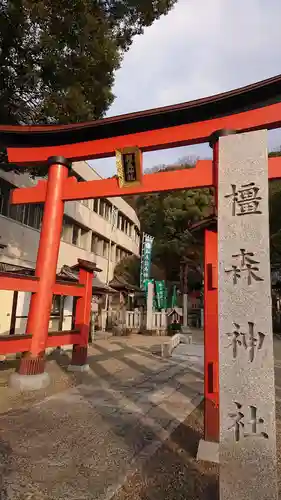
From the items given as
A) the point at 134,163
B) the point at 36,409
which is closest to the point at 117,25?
the point at 134,163

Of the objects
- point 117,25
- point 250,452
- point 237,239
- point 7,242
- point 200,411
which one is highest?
point 117,25

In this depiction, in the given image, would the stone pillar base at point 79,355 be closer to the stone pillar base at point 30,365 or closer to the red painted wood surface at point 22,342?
the red painted wood surface at point 22,342

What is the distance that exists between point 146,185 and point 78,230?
1399 centimetres

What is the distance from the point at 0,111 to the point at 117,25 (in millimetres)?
4604

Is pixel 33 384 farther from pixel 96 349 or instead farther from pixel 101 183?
pixel 96 349

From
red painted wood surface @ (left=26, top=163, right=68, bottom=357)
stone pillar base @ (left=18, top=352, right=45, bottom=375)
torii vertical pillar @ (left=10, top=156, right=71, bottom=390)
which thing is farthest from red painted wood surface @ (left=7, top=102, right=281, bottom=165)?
stone pillar base @ (left=18, top=352, right=45, bottom=375)

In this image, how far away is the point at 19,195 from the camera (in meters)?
8.47

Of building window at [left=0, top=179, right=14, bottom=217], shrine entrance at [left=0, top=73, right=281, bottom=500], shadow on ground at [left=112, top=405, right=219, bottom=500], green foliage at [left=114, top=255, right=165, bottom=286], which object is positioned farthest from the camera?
green foliage at [left=114, top=255, right=165, bottom=286]

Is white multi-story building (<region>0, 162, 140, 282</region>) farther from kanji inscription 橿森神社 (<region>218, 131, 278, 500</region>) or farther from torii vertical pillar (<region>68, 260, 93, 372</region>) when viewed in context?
kanji inscription 橿森神社 (<region>218, 131, 278, 500</region>)

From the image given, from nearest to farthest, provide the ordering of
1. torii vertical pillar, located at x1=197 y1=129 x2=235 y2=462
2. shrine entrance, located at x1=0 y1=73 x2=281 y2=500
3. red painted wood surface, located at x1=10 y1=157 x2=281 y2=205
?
shrine entrance, located at x1=0 y1=73 x2=281 y2=500 → torii vertical pillar, located at x1=197 y1=129 x2=235 y2=462 → red painted wood surface, located at x1=10 y1=157 x2=281 y2=205

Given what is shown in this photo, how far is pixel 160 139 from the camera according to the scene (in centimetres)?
730

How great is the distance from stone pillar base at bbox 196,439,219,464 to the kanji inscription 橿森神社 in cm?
138

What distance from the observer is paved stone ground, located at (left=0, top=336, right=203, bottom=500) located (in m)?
3.10

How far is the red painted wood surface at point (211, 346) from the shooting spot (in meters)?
4.03
